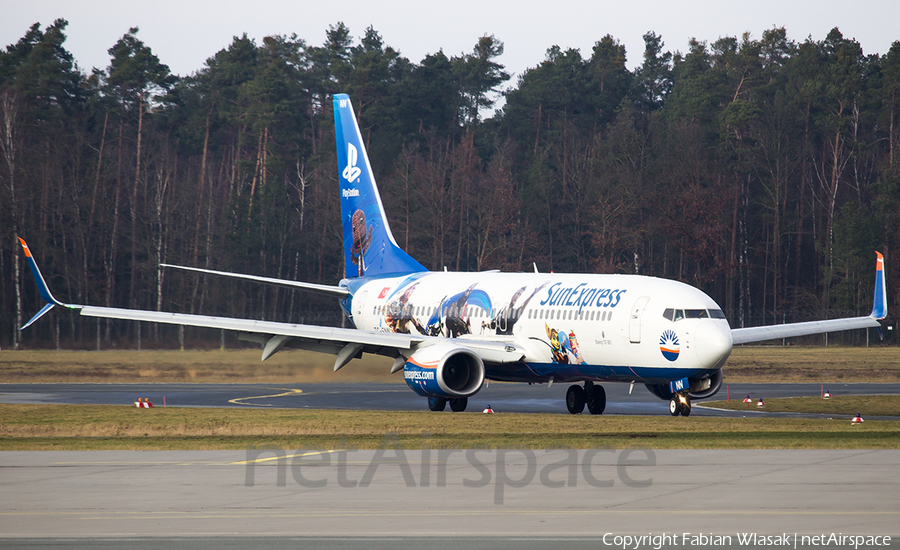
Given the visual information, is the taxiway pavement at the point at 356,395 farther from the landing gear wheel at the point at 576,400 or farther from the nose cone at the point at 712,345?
the nose cone at the point at 712,345

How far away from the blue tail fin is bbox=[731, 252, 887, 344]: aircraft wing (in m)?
12.6

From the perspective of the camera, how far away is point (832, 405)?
97.7 feet

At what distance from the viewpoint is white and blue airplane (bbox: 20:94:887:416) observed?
25125mm

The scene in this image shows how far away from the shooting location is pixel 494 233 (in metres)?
85.8

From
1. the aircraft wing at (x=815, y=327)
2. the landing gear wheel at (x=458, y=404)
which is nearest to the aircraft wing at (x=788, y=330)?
the aircraft wing at (x=815, y=327)

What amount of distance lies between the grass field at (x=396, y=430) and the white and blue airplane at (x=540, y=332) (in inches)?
60.2

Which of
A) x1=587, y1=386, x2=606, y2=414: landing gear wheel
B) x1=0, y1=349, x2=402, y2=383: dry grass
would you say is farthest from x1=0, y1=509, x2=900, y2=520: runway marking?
x1=0, y1=349, x2=402, y2=383: dry grass

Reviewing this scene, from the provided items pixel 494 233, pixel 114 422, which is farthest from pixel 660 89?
pixel 114 422

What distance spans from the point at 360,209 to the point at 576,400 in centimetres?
1257

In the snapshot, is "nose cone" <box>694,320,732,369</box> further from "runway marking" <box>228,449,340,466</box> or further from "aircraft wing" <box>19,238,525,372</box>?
"runway marking" <box>228,449,340,466</box>

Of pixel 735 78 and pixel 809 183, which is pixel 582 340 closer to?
pixel 809 183

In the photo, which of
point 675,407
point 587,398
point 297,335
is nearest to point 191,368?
point 297,335

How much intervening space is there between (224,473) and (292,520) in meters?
4.13

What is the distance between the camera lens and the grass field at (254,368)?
126 feet
